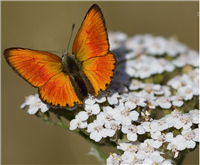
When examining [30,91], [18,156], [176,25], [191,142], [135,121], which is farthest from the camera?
[176,25]

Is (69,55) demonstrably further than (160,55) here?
No

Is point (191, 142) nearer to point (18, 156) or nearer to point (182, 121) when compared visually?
point (182, 121)

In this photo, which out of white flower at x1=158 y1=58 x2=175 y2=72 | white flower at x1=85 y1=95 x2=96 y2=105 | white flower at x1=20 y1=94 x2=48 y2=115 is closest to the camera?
white flower at x1=85 y1=95 x2=96 y2=105

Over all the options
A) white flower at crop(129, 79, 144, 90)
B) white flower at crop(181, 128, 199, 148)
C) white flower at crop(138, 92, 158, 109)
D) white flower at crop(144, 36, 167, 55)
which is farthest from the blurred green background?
white flower at crop(181, 128, 199, 148)

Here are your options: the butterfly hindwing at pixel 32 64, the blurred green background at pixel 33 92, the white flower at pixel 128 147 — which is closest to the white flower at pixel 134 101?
the white flower at pixel 128 147

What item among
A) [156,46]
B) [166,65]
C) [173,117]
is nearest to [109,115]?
[173,117]

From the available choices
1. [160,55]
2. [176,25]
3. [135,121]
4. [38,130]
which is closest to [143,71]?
[160,55]

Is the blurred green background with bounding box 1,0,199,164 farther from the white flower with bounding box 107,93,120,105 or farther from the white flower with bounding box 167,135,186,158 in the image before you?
the white flower with bounding box 167,135,186,158
